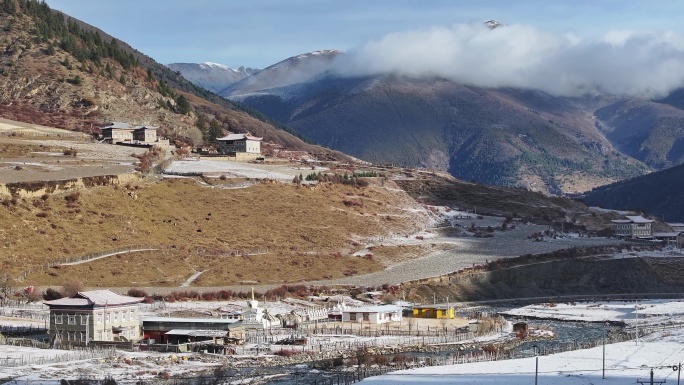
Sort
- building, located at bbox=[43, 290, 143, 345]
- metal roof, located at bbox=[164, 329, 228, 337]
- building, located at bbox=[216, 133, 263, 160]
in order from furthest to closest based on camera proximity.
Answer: building, located at bbox=[216, 133, 263, 160], metal roof, located at bbox=[164, 329, 228, 337], building, located at bbox=[43, 290, 143, 345]

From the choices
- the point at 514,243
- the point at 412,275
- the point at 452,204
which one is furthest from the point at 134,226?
the point at 452,204

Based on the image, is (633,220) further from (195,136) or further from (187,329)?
(187,329)

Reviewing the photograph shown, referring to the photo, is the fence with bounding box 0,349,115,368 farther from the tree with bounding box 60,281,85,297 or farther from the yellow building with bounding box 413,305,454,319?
the yellow building with bounding box 413,305,454,319

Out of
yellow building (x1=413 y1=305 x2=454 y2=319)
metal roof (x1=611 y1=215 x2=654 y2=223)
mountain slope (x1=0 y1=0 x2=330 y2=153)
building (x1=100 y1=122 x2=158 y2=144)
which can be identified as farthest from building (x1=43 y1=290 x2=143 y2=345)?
metal roof (x1=611 y1=215 x2=654 y2=223)

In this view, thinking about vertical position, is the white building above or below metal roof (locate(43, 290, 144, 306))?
above

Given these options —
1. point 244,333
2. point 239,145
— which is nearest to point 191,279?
point 244,333

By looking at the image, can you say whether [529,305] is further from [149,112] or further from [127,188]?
[149,112]
